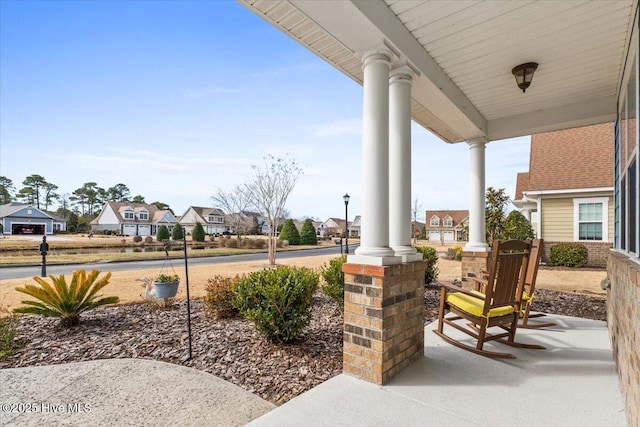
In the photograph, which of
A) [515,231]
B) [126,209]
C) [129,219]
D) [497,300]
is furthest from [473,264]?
[126,209]

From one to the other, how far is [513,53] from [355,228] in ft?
180

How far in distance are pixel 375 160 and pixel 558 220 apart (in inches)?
459

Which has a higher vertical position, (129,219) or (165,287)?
(129,219)

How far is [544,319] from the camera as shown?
13.4 feet

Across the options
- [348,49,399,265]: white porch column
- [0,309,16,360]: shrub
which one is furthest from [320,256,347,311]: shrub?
[0,309,16,360]: shrub

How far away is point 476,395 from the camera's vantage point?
212 centimetres

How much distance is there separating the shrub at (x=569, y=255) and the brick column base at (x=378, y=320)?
10.5 m

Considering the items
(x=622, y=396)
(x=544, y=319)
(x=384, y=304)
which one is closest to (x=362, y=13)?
(x=384, y=304)

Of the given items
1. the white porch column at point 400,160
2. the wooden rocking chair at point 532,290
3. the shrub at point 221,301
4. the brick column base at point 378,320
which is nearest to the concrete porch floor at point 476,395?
the brick column base at point 378,320

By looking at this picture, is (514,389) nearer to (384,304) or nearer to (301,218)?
(384,304)

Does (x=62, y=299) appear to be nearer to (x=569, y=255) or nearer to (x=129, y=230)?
(x=569, y=255)

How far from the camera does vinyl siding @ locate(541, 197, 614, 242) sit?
1074 cm

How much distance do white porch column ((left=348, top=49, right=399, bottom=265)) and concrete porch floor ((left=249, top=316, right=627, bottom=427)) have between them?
0.92 meters

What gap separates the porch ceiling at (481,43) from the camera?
228cm
